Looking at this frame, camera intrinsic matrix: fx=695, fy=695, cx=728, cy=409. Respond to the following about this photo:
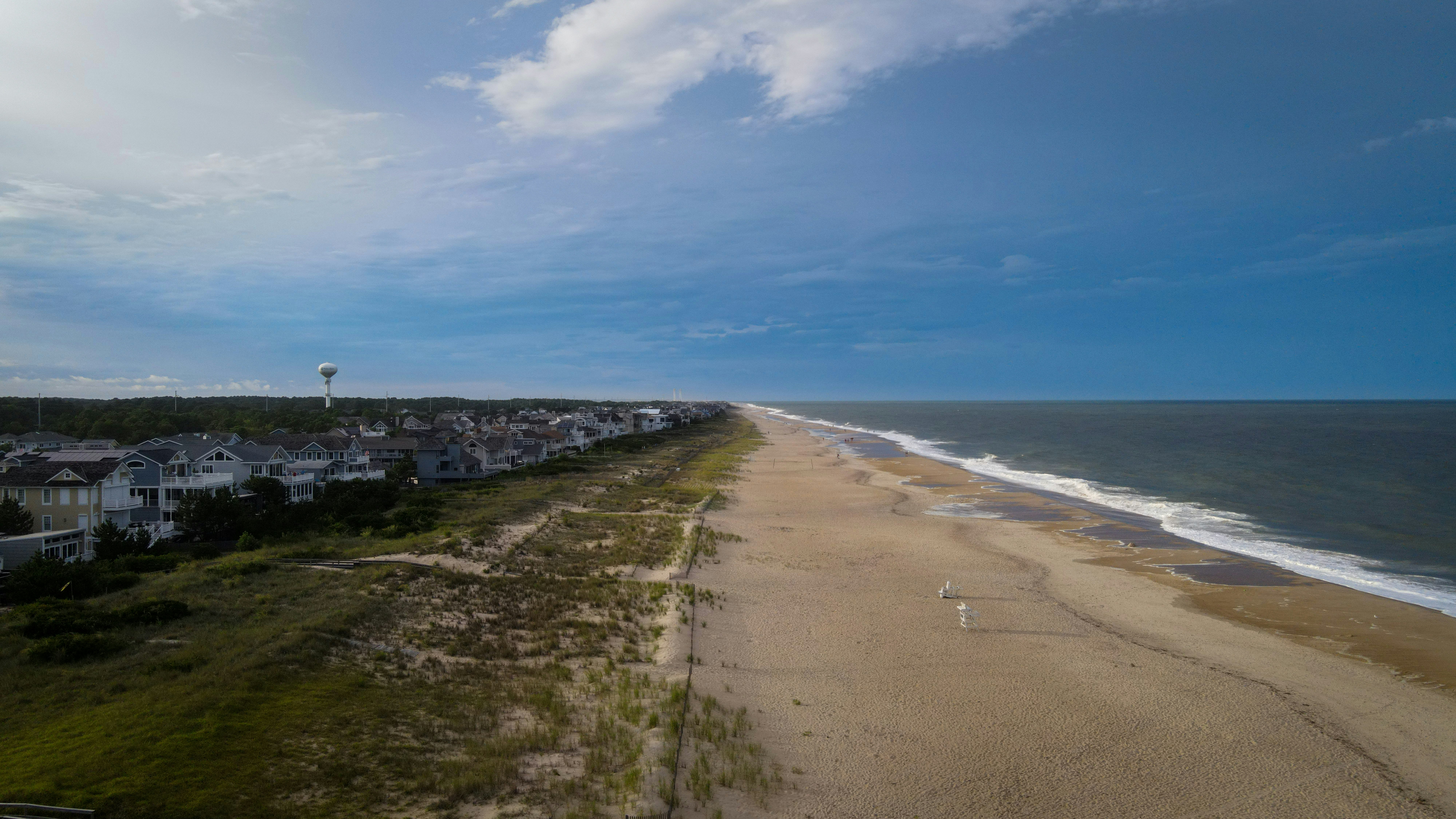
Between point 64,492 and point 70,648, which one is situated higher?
point 64,492

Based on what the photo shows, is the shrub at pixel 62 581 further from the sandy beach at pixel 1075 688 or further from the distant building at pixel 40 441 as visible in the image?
the distant building at pixel 40 441

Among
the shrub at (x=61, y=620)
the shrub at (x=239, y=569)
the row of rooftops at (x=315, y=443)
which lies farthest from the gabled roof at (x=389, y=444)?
the shrub at (x=61, y=620)

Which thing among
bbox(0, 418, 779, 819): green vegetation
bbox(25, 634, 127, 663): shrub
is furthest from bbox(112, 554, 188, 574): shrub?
bbox(25, 634, 127, 663): shrub

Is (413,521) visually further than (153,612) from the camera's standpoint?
Yes

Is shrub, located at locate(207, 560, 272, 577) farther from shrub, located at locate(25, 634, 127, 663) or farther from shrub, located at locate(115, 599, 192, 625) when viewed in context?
shrub, located at locate(25, 634, 127, 663)

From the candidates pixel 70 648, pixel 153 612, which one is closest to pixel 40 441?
pixel 153 612

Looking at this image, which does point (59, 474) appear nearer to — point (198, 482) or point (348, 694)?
point (198, 482)

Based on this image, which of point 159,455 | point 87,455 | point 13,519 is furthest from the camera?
point 159,455
